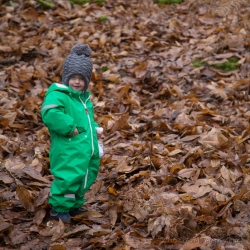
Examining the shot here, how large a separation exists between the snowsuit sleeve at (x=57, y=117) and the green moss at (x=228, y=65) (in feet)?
13.6

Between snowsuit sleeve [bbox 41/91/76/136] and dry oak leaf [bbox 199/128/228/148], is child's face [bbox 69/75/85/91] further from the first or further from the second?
dry oak leaf [bbox 199/128/228/148]

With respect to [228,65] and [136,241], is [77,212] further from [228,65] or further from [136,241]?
[228,65]

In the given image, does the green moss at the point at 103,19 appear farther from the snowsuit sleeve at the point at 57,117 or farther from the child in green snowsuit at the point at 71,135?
the snowsuit sleeve at the point at 57,117

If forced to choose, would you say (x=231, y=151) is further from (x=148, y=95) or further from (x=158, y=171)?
(x=148, y=95)

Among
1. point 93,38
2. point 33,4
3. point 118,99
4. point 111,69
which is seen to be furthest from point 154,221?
point 33,4

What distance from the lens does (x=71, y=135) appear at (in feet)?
12.3

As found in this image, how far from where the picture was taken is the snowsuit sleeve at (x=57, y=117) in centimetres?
364

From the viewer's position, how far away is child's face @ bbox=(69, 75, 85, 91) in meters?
3.89

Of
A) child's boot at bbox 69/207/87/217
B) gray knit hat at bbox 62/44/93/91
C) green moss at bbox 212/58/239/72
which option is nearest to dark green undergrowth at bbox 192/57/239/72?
green moss at bbox 212/58/239/72

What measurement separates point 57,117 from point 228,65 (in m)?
4.31

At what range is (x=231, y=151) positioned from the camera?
500cm

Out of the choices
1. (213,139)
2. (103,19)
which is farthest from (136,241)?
(103,19)

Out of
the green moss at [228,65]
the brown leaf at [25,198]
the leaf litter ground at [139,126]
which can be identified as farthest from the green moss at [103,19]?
the brown leaf at [25,198]

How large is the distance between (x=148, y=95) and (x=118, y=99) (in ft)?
1.71
